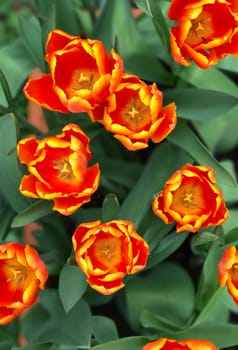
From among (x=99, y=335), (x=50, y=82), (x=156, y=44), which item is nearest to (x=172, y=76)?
(x=156, y=44)

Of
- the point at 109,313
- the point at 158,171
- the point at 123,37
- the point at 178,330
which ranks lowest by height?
the point at 109,313

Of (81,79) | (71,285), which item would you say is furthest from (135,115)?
(71,285)

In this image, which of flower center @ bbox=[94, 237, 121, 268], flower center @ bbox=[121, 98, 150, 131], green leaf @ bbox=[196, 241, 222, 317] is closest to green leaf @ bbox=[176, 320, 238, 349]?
green leaf @ bbox=[196, 241, 222, 317]

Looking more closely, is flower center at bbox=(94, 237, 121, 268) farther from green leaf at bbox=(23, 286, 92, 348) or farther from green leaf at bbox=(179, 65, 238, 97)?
green leaf at bbox=(179, 65, 238, 97)

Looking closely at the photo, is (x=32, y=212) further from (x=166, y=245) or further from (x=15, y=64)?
(x=15, y=64)

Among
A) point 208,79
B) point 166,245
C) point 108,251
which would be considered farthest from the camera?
point 208,79

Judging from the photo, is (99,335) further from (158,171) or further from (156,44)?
(156,44)
